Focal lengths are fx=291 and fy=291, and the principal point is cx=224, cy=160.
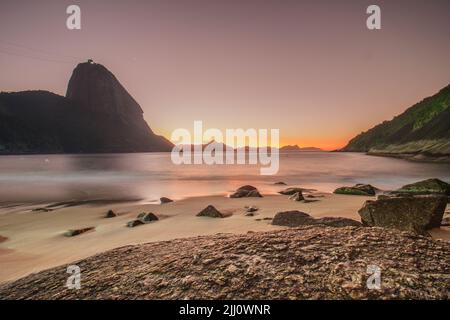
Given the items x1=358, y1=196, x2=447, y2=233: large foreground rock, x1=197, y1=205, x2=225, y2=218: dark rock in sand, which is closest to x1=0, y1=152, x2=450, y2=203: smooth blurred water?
x1=197, y1=205, x2=225, y2=218: dark rock in sand

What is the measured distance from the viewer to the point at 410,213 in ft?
24.4

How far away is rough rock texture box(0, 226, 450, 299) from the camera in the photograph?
2.88 meters

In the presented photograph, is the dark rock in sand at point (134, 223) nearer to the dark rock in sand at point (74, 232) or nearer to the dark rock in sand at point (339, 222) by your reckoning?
the dark rock in sand at point (74, 232)

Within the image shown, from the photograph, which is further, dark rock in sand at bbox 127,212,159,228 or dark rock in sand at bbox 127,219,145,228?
dark rock in sand at bbox 127,212,159,228

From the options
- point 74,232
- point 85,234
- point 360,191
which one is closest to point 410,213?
point 85,234

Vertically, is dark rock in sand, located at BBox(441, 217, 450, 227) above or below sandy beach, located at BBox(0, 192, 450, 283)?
above

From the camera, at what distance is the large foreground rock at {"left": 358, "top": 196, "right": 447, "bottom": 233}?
7.39 metres

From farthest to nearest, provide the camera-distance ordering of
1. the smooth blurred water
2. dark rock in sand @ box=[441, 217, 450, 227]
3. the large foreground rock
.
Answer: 1. the smooth blurred water
2. dark rock in sand @ box=[441, 217, 450, 227]
3. the large foreground rock

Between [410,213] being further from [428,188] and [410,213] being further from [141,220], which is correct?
[428,188]

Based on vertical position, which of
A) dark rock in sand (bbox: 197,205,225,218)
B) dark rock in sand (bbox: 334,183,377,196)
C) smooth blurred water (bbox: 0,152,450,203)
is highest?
dark rock in sand (bbox: 197,205,225,218)

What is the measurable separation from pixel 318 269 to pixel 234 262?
3.21 ft

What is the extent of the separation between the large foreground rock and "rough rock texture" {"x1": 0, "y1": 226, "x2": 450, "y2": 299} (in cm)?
393

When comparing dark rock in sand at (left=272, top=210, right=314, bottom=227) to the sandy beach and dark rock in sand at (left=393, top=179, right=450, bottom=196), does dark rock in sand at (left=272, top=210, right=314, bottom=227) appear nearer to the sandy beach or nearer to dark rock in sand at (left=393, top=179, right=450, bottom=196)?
the sandy beach

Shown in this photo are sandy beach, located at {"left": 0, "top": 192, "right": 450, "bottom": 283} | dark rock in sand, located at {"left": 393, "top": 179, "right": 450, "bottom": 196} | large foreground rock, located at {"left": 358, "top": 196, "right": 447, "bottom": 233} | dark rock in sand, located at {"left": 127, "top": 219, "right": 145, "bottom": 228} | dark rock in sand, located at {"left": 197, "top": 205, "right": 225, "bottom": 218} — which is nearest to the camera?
large foreground rock, located at {"left": 358, "top": 196, "right": 447, "bottom": 233}
